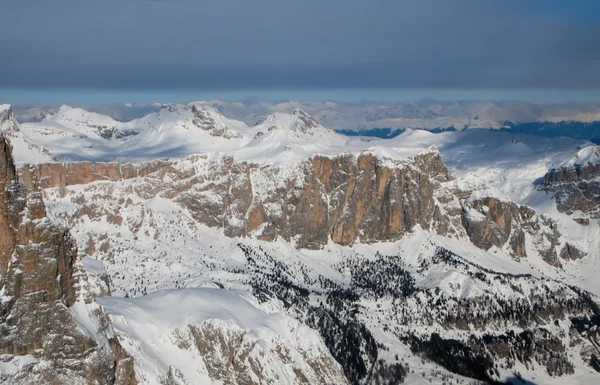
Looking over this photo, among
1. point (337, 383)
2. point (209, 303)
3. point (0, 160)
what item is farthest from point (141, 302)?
point (0, 160)

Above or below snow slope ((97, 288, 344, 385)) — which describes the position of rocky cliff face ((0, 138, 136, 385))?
above

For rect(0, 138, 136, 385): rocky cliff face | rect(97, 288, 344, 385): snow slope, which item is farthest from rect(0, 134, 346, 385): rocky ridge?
rect(97, 288, 344, 385): snow slope

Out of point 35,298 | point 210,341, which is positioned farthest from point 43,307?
point 210,341

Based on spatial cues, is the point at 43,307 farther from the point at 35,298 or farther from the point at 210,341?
the point at 210,341

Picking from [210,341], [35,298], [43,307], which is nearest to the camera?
[35,298]

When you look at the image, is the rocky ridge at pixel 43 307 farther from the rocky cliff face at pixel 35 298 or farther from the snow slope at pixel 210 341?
the snow slope at pixel 210 341

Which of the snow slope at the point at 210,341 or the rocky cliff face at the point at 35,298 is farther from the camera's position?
the snow slope at the point at 210,341

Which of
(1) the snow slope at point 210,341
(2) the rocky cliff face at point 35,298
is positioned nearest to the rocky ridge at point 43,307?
(2) the rocky cliff face at point 35,298

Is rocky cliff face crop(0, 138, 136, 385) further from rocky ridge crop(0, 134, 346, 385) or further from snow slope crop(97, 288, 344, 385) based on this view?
snow slope crop(97, 288, 344, 385)

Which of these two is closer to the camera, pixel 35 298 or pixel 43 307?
pixel 35 298
